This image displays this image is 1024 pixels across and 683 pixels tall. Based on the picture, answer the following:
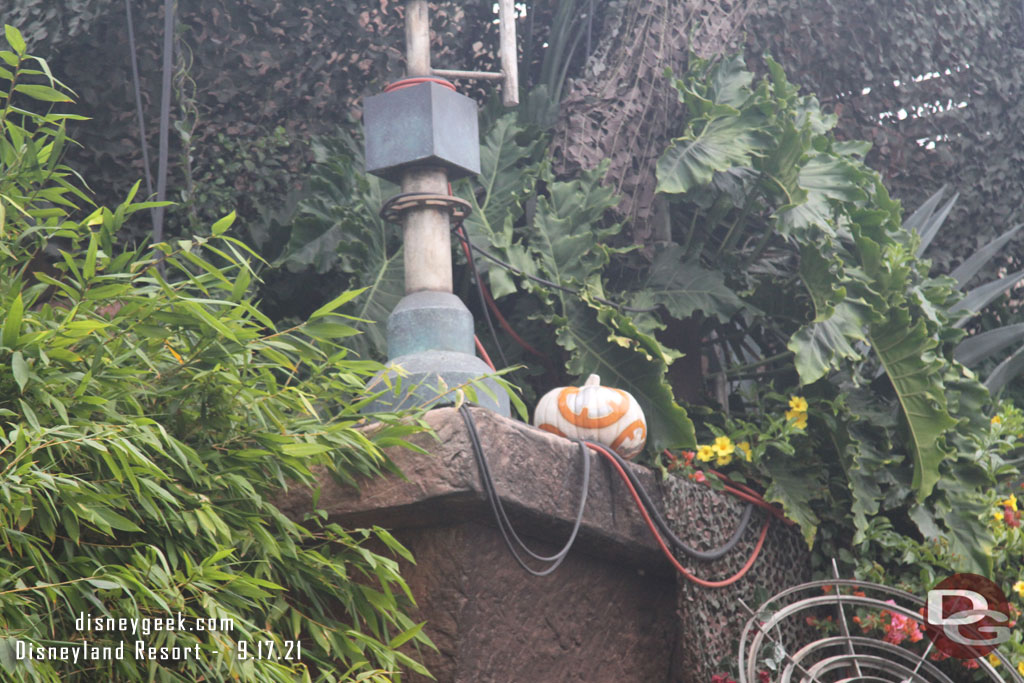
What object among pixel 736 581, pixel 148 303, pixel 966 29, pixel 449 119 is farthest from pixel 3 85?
pixel 966 29

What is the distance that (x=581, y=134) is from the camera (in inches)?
152

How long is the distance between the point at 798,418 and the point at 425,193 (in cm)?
131

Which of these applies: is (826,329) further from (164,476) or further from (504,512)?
(164,476)

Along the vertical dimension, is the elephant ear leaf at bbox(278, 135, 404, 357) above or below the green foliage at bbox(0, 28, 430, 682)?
above

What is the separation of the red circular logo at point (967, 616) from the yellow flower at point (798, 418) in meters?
0.58

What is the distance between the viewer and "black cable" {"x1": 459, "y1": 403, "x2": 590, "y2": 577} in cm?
242

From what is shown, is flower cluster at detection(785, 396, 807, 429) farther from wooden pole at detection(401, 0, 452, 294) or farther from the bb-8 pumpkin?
wooden pole at detection(401, 0, 452, 294)

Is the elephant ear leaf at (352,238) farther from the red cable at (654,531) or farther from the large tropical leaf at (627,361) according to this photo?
the red cable at (654,531)

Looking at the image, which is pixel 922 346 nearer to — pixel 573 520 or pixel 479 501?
pixel 573 520

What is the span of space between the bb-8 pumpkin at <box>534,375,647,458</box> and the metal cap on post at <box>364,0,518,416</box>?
0.21m

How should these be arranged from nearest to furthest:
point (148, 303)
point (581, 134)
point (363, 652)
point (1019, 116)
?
point (148, 303) < point (363, 652) < point (581, 134) < point (1019, 116)

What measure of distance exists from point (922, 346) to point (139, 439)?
2.26 m

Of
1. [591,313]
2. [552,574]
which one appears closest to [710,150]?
[591,313]

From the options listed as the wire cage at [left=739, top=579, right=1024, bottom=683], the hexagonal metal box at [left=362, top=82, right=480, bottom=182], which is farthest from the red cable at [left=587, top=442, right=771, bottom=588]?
the hexagonal metal box at [left=362, top=82, right=480, bottom=182]
